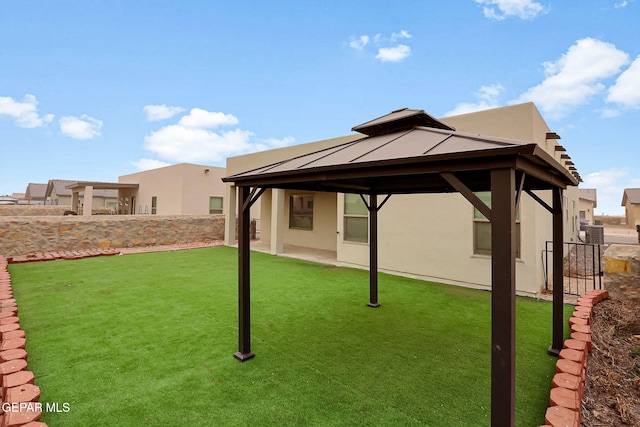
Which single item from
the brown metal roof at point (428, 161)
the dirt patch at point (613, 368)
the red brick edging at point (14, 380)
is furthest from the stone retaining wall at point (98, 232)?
the dirt patch at point (613, 368)

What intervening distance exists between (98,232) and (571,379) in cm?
1502

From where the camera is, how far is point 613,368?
12.2 ft

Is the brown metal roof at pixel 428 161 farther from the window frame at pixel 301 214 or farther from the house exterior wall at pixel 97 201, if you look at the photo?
the house exterior wall at pixel 97 201

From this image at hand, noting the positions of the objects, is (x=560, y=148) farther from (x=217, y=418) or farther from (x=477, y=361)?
(x=217, y=418)

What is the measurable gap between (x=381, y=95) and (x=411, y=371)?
14.2 m

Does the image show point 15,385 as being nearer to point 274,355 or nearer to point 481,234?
point 274,355

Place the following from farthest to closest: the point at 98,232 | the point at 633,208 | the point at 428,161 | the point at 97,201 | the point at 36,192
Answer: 1. the point at 36,192
2. the point at 97,201
3. the point at 633,208
4. the point at 98,232
5. the point at 428,161

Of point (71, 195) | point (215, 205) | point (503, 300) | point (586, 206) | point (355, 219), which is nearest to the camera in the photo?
point (503, 300)

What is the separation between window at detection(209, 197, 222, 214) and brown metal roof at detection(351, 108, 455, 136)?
65.4 feet

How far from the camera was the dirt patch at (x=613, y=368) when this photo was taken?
284 cm

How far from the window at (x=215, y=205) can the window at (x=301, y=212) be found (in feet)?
30.7

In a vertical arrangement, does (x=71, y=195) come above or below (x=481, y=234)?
above

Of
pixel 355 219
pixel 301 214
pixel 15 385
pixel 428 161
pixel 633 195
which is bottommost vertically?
pixel 15 385

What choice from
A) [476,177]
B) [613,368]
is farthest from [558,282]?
[476,177]
